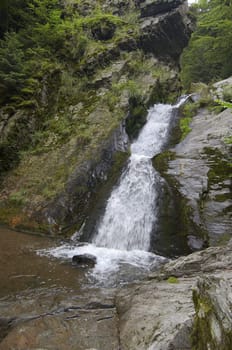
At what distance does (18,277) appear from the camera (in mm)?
5398

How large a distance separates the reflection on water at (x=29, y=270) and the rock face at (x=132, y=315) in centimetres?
33

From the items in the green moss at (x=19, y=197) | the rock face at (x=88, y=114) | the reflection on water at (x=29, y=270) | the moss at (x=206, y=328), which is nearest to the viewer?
the moss at (x=206, y=328)

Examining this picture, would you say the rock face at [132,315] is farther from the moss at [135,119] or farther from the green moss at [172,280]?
the moss at [135,119]

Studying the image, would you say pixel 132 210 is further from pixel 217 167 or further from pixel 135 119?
pixel 135 119

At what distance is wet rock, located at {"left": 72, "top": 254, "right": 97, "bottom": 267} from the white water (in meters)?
0.15

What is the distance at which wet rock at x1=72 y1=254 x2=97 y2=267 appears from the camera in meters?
6.26

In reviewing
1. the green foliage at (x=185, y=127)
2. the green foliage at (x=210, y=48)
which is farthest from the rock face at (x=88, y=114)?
the green foliage at (x=185, y=127)

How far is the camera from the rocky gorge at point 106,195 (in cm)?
336

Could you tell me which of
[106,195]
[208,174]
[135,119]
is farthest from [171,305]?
[135,119]

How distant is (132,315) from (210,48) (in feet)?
68.5

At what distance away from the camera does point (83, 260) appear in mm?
A: 6355

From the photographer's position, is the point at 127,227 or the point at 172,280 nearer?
the point at 172,280

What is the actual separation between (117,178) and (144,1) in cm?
1353

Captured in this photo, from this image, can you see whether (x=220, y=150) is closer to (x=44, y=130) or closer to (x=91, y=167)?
(x=91, y=167)
